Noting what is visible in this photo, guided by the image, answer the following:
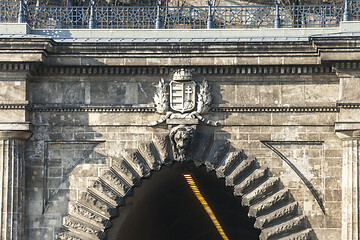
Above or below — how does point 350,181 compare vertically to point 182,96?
below

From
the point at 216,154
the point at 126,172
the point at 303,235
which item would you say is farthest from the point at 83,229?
the point at 303,235

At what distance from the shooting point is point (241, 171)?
72.9ft

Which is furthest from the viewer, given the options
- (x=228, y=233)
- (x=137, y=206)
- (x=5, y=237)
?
(x=228, y=233)

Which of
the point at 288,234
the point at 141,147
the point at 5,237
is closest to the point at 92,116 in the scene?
the point at 141,147

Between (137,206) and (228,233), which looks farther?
(228,233)

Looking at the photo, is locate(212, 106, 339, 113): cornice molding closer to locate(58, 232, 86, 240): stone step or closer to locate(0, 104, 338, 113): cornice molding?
locate(0, 104, 338, 113): cornice molding

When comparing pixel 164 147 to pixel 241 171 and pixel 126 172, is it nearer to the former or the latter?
pixel 126 172

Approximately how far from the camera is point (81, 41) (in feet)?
73.8

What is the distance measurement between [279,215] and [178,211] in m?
7.76

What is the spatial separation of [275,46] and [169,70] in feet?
6.43

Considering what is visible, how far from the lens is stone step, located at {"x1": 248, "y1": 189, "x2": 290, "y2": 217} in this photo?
22.2 m

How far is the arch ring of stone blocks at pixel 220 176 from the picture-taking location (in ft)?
72.8

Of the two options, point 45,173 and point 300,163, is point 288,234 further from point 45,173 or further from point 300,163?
point 45,173

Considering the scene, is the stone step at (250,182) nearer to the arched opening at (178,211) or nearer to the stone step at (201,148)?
the stone step at (201,148)
